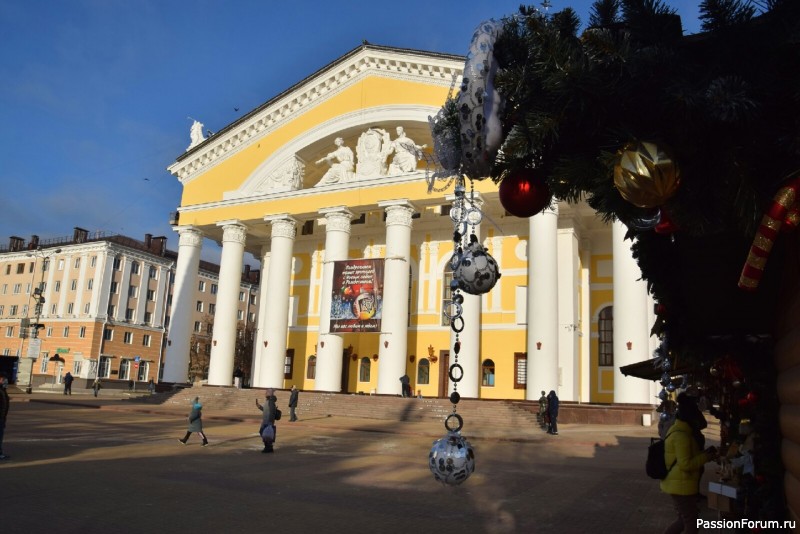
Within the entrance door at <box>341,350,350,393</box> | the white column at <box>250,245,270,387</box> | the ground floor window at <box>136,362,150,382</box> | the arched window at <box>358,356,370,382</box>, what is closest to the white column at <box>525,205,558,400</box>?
the arched window at <box>358,356,370,382</box>

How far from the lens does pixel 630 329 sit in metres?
24.5

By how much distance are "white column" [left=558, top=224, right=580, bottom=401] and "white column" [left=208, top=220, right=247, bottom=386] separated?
618 inches

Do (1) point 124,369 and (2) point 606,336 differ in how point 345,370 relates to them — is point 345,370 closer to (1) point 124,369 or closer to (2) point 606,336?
(2) point 606,336

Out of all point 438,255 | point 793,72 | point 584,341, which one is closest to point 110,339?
point 438,255

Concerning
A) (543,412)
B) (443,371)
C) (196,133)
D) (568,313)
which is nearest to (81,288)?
(196,133)

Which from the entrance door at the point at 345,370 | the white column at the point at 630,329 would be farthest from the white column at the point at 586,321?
the entrance door at the point at 345,370

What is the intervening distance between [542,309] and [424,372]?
355 inches

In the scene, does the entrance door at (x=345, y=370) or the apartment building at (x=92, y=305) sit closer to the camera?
the entrance door at (x=345, y=370)

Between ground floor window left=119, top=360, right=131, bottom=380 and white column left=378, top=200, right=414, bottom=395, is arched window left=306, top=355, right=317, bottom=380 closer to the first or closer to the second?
white column left=378, top=200, right=414, bottom=395

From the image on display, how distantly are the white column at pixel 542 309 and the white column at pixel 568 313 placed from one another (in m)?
2.40

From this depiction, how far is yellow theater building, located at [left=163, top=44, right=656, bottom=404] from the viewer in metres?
26.5

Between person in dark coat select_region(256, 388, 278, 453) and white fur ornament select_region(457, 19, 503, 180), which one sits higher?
white fur ornament select_region(457, 19, 503, 180)

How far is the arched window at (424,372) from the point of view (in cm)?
3203

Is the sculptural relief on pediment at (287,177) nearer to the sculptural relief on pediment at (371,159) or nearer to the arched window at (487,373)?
the sculptural relief on pediment at (371,159)
